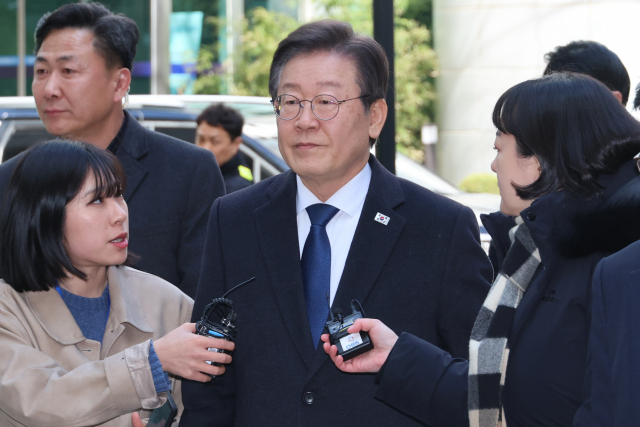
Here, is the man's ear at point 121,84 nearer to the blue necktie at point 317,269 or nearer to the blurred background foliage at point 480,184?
the blue necktie at point 317,269

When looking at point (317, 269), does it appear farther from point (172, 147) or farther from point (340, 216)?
point (172, 147)

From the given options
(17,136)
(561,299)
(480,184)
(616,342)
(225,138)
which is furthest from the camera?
(480,184)

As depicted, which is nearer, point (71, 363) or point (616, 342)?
point (616, 342)

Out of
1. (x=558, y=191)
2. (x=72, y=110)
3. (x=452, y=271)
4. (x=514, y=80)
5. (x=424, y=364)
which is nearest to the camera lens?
(x=558, y=191)

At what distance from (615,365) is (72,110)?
9.58 ft

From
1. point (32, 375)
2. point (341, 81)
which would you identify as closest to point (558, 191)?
point (341, 81)

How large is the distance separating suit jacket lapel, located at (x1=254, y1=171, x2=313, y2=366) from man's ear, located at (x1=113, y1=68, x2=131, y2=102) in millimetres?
1309

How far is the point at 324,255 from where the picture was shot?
2.87 m

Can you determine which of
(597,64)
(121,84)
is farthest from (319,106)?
(597,64)

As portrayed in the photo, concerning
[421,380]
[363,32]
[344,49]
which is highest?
[363,32]

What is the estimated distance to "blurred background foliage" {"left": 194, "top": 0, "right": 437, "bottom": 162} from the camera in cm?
1883

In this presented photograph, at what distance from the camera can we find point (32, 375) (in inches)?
108

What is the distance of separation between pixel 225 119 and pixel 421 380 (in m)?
4.93

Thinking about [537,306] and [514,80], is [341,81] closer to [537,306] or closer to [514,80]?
[537,306]
